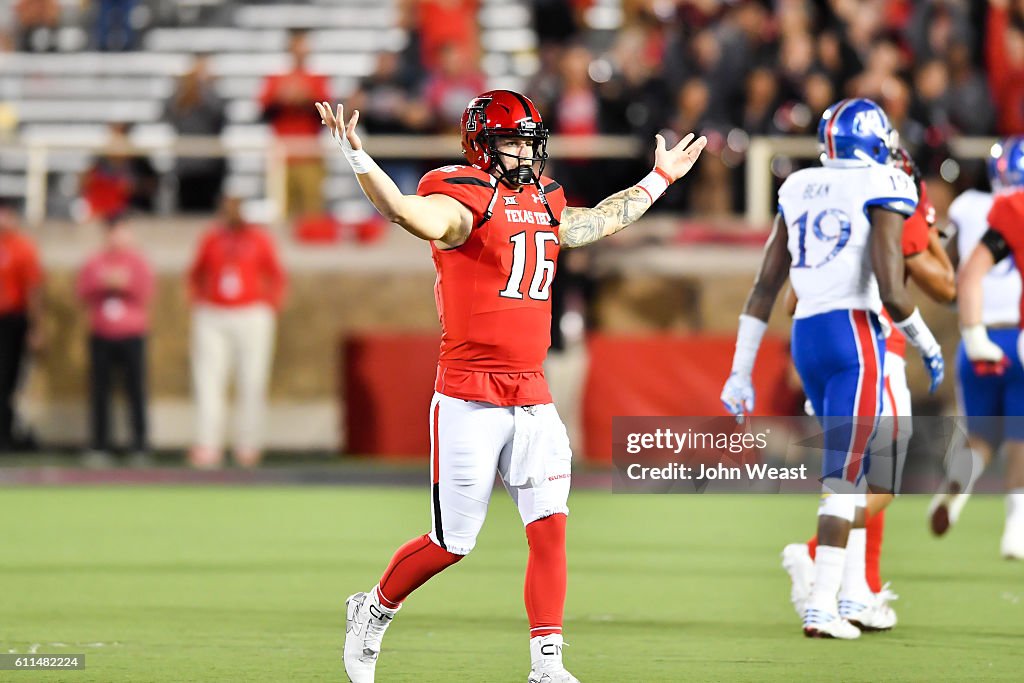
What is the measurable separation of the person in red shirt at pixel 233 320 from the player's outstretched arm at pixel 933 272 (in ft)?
33.8

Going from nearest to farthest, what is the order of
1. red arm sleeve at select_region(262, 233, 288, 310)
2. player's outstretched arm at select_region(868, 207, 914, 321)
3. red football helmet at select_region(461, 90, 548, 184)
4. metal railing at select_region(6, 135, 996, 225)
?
1. red football helmet at select_region(461, 90, 548, 184)
2. player's outstretched arm at select_region(868, 207, 914, 321)
3. red arm sleeve at select_region(262, 233, 288, 310)
4. metal railing at select_region(6, 135, 996, 225)

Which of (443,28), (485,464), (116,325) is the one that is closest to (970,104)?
(443,28)

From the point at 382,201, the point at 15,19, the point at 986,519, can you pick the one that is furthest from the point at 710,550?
the point at 15,19

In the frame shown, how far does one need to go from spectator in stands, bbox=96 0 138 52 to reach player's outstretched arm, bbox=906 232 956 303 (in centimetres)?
1751

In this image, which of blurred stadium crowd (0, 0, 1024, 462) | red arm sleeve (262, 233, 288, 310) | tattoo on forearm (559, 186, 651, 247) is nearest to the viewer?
tattoo on forearm (559, 186, 651, 247)

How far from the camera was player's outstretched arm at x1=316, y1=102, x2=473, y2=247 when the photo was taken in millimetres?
6227

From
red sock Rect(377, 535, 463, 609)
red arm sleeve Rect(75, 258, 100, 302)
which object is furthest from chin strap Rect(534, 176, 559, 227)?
red arm sleeve Rect(75, 258, 100, 302)

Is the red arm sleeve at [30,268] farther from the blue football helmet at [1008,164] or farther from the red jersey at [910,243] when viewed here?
the red jersey at [910,243]

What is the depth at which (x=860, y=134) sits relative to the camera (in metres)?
8.20

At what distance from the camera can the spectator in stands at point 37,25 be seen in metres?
23.9

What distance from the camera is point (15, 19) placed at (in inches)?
968

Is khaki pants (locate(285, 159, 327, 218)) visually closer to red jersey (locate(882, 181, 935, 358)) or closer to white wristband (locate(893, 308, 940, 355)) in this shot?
red jersey (locate(882, 181, 935, 358))

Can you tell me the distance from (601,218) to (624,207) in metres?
0.15

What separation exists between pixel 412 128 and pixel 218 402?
3.53 meters
